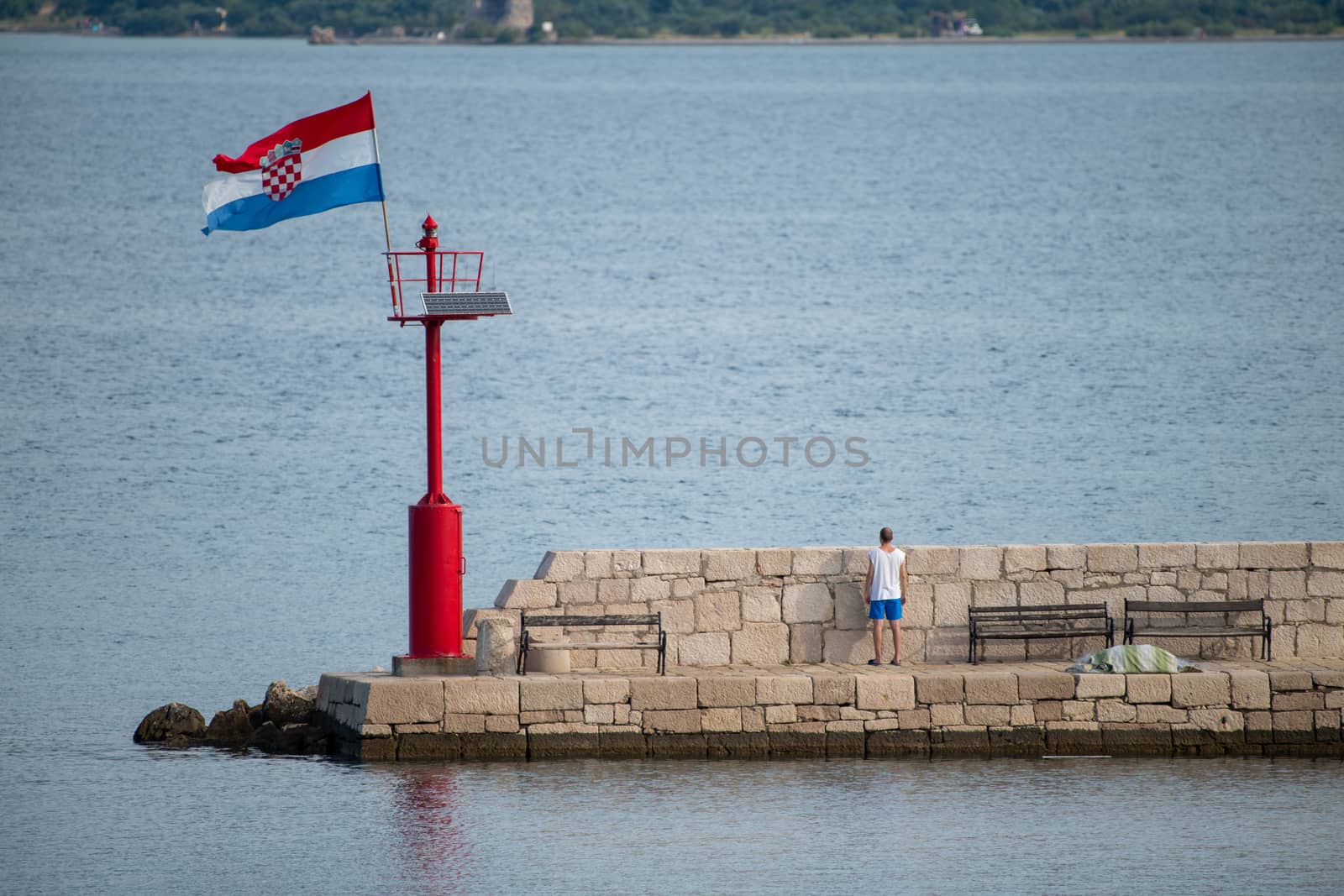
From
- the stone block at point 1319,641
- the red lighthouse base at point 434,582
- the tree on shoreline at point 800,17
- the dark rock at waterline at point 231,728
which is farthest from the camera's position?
the tree on shoreline at point 800,17

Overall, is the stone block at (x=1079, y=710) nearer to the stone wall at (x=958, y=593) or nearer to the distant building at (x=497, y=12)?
the stone wall at (x=958, y=593)

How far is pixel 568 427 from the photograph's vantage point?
41.8 m

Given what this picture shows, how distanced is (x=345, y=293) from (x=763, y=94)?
68257 mm

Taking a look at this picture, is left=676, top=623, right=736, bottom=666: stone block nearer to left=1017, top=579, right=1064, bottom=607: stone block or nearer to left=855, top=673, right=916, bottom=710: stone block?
left=855, top=673, right=916, bottom=710: stone block

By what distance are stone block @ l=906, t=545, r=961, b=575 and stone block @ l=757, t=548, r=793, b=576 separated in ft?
3.28

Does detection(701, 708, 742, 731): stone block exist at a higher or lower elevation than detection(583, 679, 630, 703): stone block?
lower

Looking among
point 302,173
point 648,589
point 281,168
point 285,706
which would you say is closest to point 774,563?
point 648,589

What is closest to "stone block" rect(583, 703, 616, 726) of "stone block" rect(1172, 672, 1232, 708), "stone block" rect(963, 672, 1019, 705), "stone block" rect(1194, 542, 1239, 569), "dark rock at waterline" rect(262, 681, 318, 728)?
"dark rock at waterline" rect(262, 681, 318, 728)

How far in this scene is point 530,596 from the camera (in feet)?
53.4

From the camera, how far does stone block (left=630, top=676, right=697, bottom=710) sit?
621 inches

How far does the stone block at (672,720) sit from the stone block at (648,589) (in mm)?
1042

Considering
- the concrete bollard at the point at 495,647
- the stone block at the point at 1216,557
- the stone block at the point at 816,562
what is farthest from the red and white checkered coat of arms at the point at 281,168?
the stone block at the point at 1216,557

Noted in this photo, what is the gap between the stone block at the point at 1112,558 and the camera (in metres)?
16.7

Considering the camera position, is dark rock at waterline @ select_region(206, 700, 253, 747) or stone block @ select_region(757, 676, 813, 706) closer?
stone block @ select_region(757, 676, 813, 706)
